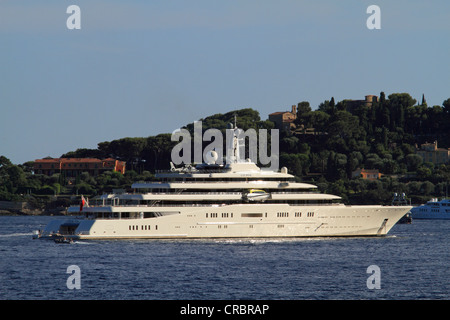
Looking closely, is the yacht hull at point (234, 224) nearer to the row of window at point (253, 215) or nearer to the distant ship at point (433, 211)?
the row of window at point (253, 215)

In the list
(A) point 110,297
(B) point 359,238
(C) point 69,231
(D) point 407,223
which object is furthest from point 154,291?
(D) point 407,223

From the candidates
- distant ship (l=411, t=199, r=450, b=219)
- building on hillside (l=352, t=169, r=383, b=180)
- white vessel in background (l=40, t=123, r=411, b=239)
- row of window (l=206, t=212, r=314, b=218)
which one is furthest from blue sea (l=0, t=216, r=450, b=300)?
building on hillside (l=352, t=169, r=383, b=180)

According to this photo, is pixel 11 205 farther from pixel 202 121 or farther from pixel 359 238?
pixel 359 238

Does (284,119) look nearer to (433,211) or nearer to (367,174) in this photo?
(367,174)

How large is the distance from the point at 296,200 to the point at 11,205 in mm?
92930

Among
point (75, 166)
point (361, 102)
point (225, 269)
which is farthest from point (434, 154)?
point (225, 269)

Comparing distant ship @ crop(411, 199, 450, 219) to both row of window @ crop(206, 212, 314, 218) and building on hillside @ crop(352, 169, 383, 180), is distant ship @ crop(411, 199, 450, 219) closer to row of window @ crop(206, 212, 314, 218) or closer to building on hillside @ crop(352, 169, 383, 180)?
building on hillside @ crop(352, 169, 383, 180)

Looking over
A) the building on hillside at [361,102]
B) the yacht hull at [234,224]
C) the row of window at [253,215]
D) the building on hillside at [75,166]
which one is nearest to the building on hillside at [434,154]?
the building on hillside at [361,102]

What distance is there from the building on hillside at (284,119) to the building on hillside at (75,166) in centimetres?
3558

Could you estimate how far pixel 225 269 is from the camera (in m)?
47.2

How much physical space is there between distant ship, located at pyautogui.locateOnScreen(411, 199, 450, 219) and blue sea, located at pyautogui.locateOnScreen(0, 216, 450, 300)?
Result: 61.9 meters

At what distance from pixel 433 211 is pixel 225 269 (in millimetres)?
83599

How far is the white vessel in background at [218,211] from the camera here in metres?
A: 61.8

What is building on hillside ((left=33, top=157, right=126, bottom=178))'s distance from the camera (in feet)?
495
